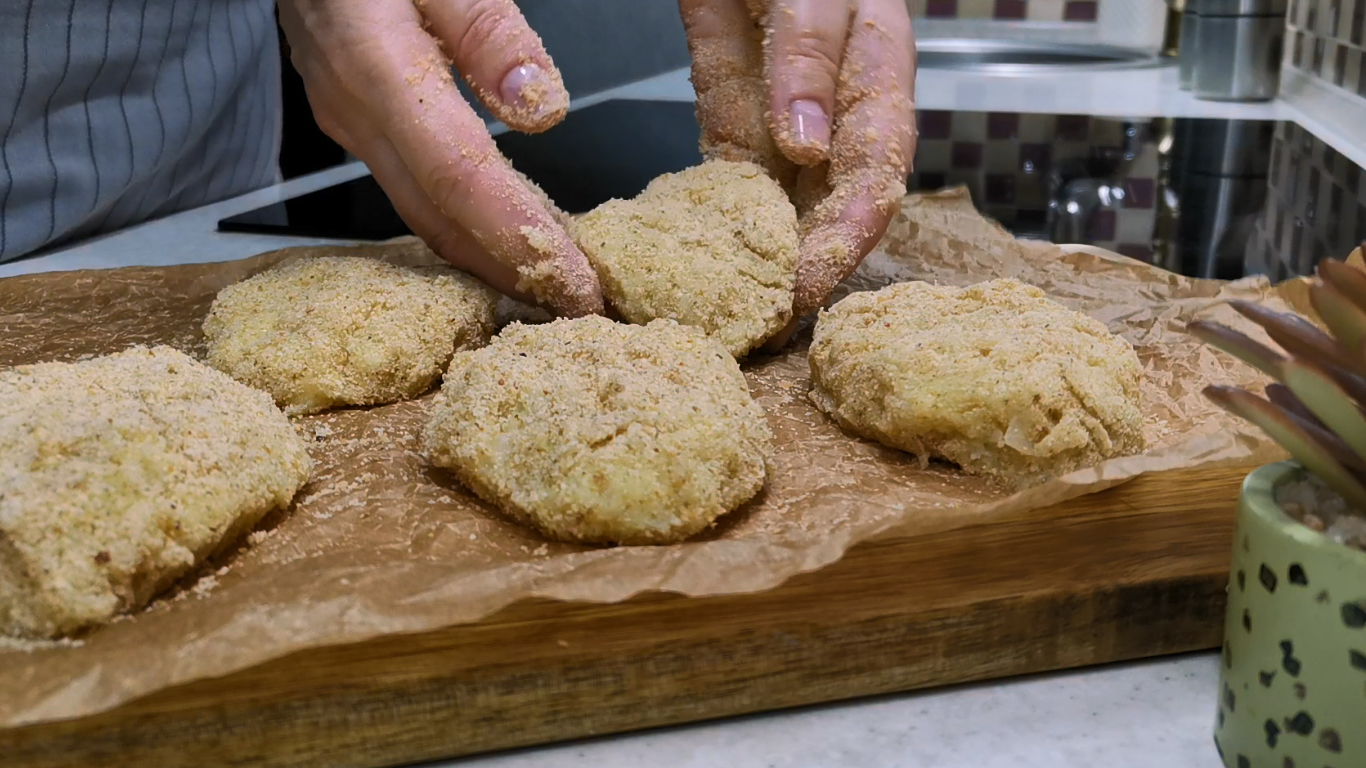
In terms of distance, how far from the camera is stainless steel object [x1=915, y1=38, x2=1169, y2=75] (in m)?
3.50

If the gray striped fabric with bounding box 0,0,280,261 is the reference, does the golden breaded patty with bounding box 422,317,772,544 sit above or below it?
below

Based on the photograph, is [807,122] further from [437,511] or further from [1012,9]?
[1012,9]

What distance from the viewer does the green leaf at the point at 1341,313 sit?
64 cm

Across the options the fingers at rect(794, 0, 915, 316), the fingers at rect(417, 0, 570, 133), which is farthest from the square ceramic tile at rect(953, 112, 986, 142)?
the fingers at rect(417, 0, 570, 133)

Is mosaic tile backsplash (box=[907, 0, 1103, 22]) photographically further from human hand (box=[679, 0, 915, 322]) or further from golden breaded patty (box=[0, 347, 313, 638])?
golden breaded patty (box=[0, 347, 313, 638])

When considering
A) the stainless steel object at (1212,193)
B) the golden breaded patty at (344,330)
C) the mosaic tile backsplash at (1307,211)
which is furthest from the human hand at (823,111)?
the mosaic tile backsplash at (1307,211)

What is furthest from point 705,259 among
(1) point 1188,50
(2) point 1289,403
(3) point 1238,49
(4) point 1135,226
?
(1) point 1188,50

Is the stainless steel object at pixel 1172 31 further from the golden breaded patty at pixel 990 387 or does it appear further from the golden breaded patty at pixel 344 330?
the golden breaded patty at pixel 344 330

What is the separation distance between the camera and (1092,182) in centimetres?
210

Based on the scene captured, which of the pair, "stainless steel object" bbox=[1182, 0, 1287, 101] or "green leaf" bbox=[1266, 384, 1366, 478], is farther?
"stainless steel object" bbox=[1182, 0, 1287, 101]

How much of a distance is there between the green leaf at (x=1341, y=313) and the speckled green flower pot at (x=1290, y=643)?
0.10 meters

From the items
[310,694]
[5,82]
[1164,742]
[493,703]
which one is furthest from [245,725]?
[5,82]

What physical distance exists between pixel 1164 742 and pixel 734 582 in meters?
0.31

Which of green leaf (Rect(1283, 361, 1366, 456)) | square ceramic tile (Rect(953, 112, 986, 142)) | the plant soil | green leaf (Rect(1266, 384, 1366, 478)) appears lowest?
square ceramic tile (Rect(953, 112, 986, 142))
